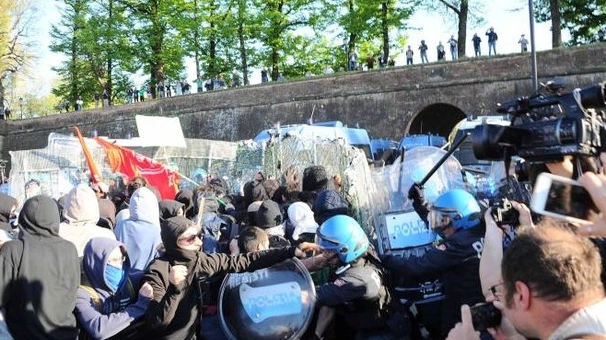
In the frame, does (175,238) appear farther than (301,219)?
No

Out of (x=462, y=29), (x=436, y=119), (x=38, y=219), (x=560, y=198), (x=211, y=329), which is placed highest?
(x=462, y=29)

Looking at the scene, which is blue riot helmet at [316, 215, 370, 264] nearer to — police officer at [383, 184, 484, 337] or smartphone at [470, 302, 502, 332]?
police officer at [383, 184, 484, 337]

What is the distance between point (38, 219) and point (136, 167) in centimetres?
879

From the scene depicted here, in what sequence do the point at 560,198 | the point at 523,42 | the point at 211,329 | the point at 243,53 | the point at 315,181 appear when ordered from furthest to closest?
1. the point at 243,53
2. the point at 523,42
3. the point at 315,181
4. the point at 211,329
5. the point at 560,198

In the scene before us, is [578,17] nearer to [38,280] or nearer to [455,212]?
[455,212]

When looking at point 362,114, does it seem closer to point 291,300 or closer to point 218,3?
point 218,3

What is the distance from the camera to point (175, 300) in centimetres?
394

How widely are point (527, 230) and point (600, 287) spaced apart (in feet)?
0.85

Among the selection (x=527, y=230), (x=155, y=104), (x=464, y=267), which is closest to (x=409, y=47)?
(x=155, y=104)

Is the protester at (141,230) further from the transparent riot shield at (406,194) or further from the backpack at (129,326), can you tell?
the transparent riot shield at (406,194)

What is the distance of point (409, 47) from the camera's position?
98.3ft

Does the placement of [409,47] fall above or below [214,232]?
above

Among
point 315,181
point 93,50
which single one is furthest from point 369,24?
point 315,181

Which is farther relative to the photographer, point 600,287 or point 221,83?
point 221,83
